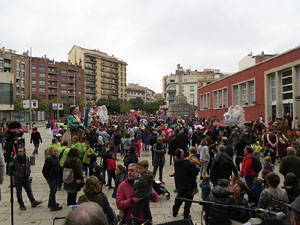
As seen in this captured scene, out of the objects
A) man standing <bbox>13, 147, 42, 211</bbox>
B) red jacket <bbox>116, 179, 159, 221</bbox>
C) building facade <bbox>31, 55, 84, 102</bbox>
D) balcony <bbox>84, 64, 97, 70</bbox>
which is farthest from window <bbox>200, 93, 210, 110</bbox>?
balcony <bbox>84, 64, 97, 70</bbox>

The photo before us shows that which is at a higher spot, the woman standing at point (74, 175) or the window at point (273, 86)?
the window at point (273, 86)

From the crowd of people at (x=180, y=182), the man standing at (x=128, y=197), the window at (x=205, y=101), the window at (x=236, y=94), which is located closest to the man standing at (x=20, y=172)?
the crowd of people at (x=180, y=182)

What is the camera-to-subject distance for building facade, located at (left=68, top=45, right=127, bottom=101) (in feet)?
270

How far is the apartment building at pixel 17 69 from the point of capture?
202ft

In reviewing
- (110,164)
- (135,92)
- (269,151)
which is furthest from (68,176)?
(135,92)

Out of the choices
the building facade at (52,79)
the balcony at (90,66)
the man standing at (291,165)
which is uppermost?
the balcony at (90,66)

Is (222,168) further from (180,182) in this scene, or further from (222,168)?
(180,182)

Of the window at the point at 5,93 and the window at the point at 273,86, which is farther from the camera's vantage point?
the window at the point at 5,93

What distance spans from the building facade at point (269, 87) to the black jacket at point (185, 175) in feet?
55.2

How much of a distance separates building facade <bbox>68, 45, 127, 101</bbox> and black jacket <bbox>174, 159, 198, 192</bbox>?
77.1 m

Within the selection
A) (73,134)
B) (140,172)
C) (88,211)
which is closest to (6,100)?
(73,134)

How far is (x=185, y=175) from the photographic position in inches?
217

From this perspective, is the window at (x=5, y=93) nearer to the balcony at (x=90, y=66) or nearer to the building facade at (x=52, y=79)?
the building facade at (x=52, y=79)

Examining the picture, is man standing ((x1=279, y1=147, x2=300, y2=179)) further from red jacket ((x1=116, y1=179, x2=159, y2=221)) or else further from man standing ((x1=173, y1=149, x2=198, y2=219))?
red jacket ((x1=116, y1=179, x2=159, y2=221))
